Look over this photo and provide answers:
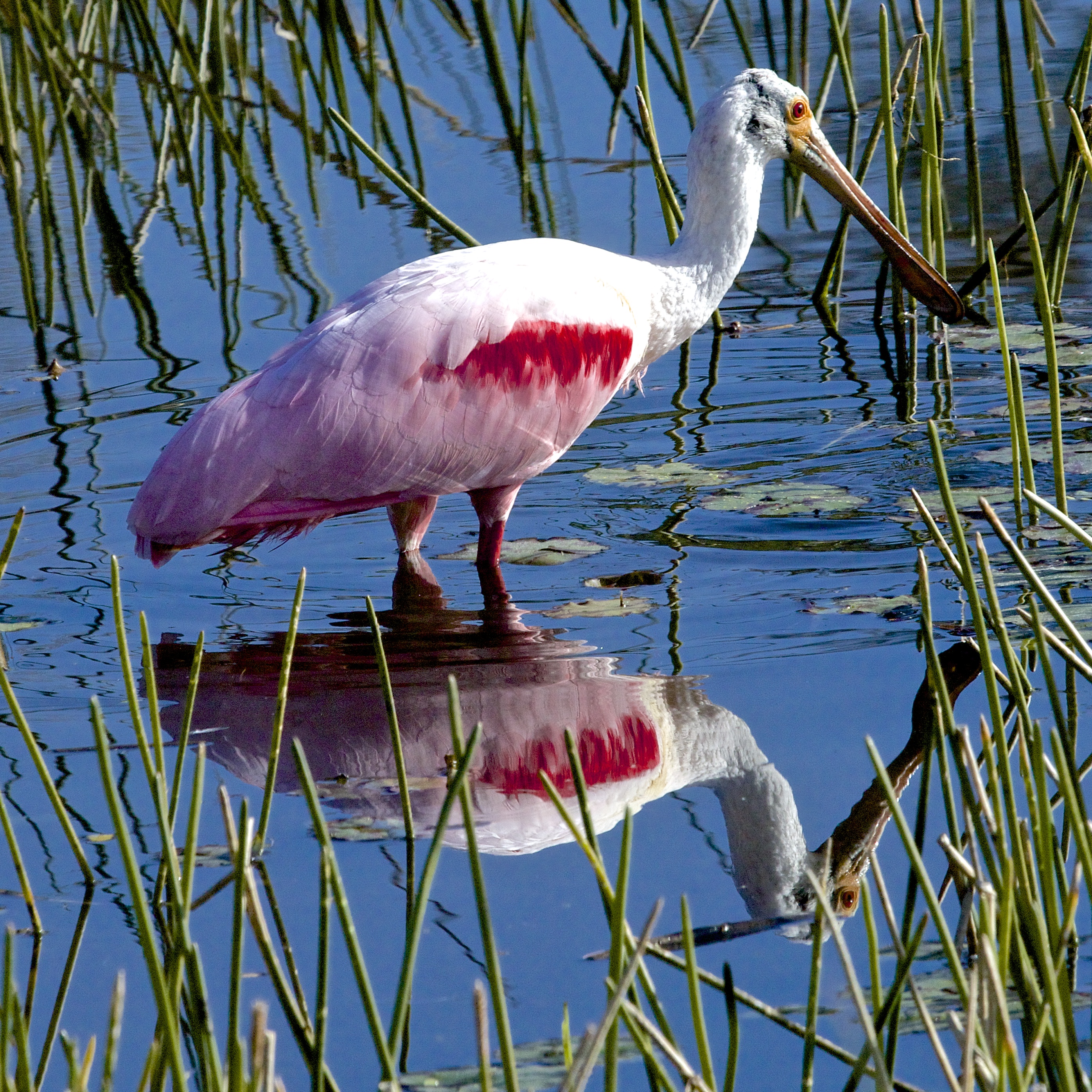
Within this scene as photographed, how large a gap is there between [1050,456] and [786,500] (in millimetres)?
Result: 834


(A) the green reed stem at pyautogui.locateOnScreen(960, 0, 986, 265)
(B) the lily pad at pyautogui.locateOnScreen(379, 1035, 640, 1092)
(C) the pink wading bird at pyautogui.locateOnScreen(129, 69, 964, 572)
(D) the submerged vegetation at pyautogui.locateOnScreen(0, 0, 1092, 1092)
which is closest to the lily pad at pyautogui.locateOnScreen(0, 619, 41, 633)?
(C) the pink wading bird at pyautogui.locateOnScreen(129, 69, 964, 572)

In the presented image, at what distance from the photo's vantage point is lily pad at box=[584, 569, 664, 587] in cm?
498

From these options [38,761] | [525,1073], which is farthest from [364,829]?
[525,1073]

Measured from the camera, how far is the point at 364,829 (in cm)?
350

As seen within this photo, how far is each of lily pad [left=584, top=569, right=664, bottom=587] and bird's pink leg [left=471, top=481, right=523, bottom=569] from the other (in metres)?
0.36

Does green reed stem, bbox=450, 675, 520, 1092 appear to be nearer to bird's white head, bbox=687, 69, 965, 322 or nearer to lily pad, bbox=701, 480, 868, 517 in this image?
lily pad, bbox=701, 480, 868, 517

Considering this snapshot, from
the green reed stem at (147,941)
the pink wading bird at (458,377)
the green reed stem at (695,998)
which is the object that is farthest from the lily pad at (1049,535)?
the green reed stem at (147,941)

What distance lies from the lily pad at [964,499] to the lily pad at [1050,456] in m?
0.14

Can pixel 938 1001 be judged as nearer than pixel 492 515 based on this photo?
Yes

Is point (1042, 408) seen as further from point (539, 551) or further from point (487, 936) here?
point (487, 936)

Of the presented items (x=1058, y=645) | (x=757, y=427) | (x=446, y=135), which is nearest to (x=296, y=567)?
(x=757, y=427)

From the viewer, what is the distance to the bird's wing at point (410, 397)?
483cm

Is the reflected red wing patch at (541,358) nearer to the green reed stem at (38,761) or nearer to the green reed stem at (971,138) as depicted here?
the green reed stem at (38,761)

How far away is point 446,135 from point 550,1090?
27.5 feet
